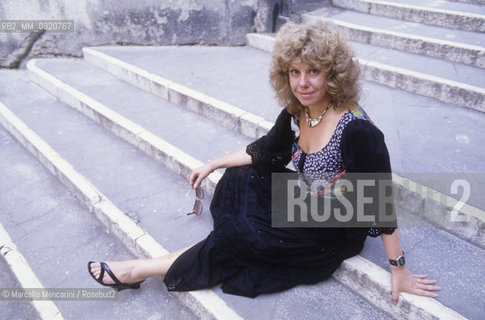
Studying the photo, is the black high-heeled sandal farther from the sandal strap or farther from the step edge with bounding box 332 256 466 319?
the step edge with bounding box 332 256 466 319

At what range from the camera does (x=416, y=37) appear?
496 cm

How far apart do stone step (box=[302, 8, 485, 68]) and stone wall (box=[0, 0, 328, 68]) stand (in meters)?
1.03

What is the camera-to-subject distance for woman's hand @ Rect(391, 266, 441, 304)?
1.99m

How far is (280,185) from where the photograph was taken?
247 cm

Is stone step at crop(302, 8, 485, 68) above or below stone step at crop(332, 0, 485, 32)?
below

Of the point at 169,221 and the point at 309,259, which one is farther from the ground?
the point at 309,259

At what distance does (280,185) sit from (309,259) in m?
0.53

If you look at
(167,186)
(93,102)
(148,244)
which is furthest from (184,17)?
(148,244)

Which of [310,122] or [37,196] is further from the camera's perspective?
[37,196]

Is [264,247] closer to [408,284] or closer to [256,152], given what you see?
[256,152]

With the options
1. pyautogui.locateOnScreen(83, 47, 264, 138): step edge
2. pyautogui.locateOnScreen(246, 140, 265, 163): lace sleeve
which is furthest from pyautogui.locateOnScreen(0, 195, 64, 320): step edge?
pyautogui.locateOnScreen(83, 47, 264, 138): step edge

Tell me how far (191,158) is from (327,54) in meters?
1.87

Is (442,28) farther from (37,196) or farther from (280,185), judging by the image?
(37,196)

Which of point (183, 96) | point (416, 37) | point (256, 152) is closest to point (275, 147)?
point (256, 152)
